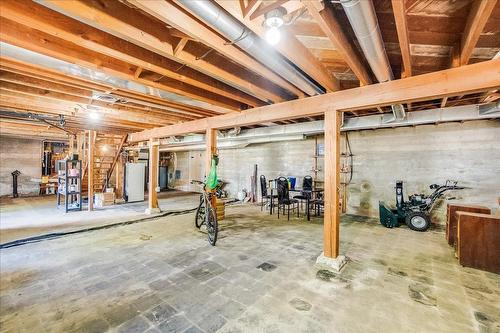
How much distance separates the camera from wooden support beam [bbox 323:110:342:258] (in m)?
2.95

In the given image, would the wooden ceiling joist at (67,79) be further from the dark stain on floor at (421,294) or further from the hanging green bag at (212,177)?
the dark stain on floor at (421,294)

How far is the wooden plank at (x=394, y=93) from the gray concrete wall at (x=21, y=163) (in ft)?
33.1

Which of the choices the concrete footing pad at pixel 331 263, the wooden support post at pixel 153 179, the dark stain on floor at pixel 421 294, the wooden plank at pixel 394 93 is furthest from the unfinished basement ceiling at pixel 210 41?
the wooden support post at pixel 153 179

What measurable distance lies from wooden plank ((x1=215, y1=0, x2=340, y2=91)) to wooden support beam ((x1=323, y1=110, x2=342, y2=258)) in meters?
0.51

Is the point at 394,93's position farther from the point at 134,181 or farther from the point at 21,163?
the point at 21,163

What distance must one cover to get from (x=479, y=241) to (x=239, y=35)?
3.77m

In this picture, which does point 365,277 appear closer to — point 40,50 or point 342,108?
point 342,108

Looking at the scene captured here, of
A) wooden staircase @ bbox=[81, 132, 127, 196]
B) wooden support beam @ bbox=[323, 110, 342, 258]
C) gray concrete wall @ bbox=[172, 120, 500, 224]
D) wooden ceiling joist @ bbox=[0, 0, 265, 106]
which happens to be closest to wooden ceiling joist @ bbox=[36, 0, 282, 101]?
wooden ceiling joist @ bbox=[0, 0, 265, 106]

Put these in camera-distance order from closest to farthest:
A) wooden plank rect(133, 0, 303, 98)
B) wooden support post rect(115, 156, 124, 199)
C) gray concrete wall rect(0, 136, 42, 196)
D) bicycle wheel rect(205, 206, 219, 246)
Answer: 1. wooden plank rect(133, 0, 303, 98)
2. bicycle wheel rect(205, 206, 219, 246)
3. wooden support post rect(115, 156, 124, 199)
4. gray concrete wall rect(0, 136, 42, 196)

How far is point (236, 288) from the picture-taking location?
2410mm

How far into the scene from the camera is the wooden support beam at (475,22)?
138 centimetres

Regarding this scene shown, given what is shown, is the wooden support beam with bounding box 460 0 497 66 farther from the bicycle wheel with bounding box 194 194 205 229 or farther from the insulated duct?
the bicycle wheel with bounding box 194 194 205 229

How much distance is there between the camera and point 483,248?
9.52 ft

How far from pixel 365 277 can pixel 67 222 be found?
5815 millimetres
